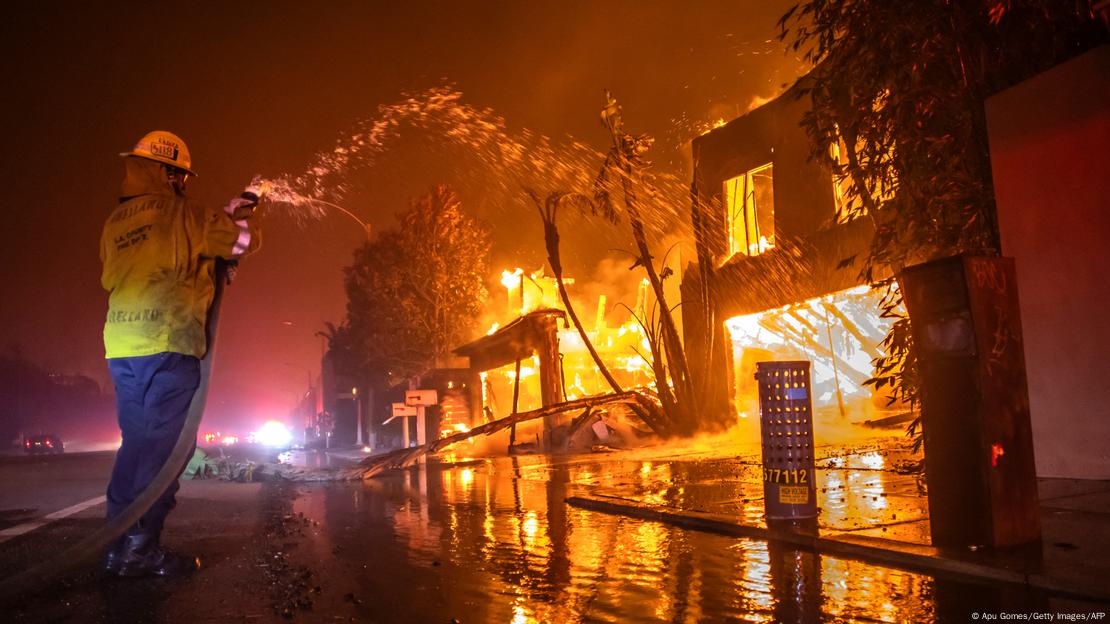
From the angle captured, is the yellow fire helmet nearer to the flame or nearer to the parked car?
the flame

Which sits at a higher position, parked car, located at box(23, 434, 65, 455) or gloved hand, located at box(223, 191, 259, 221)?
gloved hand, located at box(223, 191, 259, 221)

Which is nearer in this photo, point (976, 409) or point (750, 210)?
point (976, 409)

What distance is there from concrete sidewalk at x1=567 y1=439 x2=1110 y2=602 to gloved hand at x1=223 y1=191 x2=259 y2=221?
377cm

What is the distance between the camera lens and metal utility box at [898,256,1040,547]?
15.2ft

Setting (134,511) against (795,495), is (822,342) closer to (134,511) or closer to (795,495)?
(795,495)

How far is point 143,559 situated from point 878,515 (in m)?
4.76

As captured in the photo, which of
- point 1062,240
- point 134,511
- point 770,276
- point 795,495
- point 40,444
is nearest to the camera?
point 134,511

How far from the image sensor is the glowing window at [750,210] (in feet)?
61.3

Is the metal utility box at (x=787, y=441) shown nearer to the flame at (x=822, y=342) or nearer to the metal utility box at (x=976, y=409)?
the metal utility box at (x=976, y=409)

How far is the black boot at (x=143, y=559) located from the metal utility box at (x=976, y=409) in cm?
425

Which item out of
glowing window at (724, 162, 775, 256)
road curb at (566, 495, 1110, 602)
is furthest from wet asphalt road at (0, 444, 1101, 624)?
glowing window at (724, 162, 775, 256)

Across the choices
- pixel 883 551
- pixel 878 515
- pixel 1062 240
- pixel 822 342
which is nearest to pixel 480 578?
pixel 883 551

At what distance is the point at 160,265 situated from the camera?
4.79 meters

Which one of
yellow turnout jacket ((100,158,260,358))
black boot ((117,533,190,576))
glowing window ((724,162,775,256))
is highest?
glowing window ((724,162,775,256))
